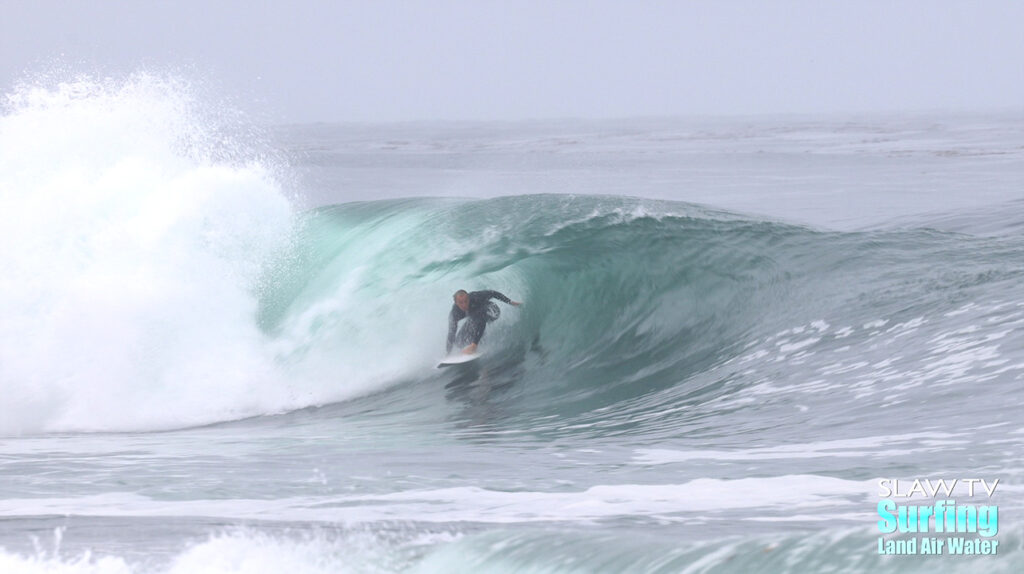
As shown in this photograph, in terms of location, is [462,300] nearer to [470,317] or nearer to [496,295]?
[470,317]

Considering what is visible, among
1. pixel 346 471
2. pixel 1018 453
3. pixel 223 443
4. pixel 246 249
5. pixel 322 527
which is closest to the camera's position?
pixel 322 527

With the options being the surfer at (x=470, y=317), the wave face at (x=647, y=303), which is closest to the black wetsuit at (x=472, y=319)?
the surfer at (x=470, y=317)

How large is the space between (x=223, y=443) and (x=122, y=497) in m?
2.60

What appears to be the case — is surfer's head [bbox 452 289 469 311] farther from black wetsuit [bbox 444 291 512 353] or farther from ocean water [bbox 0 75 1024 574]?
ocean water [bbox 0 75 1024 574]

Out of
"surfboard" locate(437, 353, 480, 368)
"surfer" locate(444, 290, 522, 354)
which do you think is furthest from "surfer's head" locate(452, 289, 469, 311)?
"surfboard" locate(437, 353, 480, 368)

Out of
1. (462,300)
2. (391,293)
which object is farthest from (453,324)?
(391,293)

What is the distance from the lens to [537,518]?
610 cm

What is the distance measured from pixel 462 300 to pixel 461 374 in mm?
745

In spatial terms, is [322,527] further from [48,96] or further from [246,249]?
[48,96]

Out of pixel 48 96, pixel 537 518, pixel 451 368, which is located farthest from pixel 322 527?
pixel 48 96

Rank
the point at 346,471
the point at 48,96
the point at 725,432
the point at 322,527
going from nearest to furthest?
1. the point at 322,527
2. the point at 346,471
3. the point at 725,432
4. the point at 48,96

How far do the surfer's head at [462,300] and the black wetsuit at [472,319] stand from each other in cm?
3

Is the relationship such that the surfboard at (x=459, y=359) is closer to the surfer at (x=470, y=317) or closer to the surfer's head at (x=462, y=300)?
the surfer at (x=470, y=317)

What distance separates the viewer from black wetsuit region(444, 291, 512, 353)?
40.0ft
